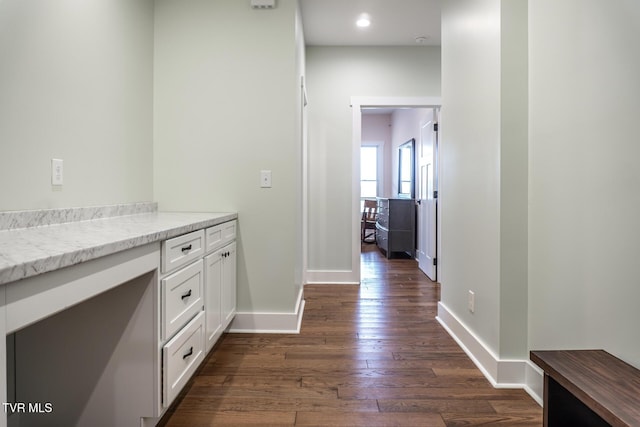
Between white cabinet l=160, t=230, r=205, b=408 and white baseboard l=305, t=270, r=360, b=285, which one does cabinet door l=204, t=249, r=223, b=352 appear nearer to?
white cabinet l=160, t=230, r=205, b=408

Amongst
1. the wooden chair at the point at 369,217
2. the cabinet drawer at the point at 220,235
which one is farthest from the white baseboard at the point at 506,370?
the wooden chair at the point at 369,217

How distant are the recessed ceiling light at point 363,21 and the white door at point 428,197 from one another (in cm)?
132

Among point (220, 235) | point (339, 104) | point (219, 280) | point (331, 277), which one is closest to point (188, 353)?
point (219, 280)

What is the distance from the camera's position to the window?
810cm

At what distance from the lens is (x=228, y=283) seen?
2.21 meters

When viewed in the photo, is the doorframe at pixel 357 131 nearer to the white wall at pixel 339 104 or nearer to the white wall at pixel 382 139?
the white wall at pixel 339 104

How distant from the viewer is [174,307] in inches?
55.8

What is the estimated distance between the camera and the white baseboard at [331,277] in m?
3.87

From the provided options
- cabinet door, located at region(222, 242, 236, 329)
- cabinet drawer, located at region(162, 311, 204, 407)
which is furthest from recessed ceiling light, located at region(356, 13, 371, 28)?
cabinet drawer, located at region(162, 311, 204, 407)

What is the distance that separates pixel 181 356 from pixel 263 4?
216cm

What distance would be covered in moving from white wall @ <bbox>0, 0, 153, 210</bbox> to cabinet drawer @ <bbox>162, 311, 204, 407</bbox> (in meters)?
0.77

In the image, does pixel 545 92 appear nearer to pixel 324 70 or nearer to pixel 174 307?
pixel 174 307

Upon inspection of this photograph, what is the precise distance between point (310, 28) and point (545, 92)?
2464 mm

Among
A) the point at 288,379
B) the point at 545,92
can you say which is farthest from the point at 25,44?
the point at 545,92
